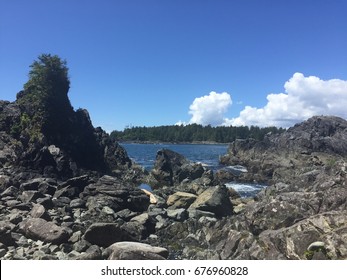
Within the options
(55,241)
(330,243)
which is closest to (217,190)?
(55,241)

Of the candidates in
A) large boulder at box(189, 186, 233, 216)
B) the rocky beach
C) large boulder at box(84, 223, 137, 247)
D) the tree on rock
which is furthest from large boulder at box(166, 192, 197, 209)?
the tree on rock

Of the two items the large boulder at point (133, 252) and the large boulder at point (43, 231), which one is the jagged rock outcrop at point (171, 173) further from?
the large boulder at point (133, 252)

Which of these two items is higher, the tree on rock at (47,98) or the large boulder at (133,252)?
the tree on rock at (47,98)

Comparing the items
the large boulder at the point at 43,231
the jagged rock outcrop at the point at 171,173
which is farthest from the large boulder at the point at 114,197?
the jagged rock outcrop at the point at 171,173

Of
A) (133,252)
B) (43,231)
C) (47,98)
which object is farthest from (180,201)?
(47,98)

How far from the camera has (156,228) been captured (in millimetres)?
26203

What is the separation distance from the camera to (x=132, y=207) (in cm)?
3156

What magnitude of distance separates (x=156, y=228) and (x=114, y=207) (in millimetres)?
5759

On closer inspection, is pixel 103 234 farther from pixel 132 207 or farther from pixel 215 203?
pixel 215 203

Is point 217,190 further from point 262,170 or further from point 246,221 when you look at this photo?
point 262,170

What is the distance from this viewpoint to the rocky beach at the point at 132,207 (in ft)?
54.9

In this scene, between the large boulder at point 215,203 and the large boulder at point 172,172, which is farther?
the large boulder at point 172,172

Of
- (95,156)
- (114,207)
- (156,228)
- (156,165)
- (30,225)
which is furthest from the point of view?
(95,156)

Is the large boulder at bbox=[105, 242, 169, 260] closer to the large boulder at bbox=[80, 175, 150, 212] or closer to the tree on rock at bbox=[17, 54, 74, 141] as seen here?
the large boulder at bbox=[80, 175, 150, 212]
